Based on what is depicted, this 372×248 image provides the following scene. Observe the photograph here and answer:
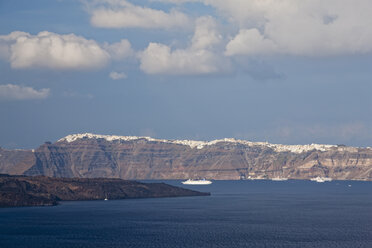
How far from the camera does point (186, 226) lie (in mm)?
135875

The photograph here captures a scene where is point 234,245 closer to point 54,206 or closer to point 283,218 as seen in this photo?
point 283,218

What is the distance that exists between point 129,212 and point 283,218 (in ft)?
141

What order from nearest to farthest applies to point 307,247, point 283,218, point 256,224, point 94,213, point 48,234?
point 307,247, point 48,234, point 256,224, point 283,218, point 94,213

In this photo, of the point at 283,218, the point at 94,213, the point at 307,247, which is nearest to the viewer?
the point at 307,247

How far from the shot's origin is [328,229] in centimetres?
12925

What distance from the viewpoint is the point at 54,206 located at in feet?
621

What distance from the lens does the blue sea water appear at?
368ft

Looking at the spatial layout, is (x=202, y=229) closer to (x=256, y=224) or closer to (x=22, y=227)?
(x=256, y=224)

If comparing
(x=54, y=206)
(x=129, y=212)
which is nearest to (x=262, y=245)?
(x=129, y=212)

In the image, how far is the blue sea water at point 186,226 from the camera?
368ft

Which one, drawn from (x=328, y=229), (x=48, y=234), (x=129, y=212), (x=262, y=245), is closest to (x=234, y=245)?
(x=262, y=245)

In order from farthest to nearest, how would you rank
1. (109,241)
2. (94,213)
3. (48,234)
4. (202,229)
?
(94,213) → (202,229) → (48,234) → (109,241)

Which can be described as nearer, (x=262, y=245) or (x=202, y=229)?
(x=262, y=245)

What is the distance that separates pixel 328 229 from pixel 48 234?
5801 centimetres
